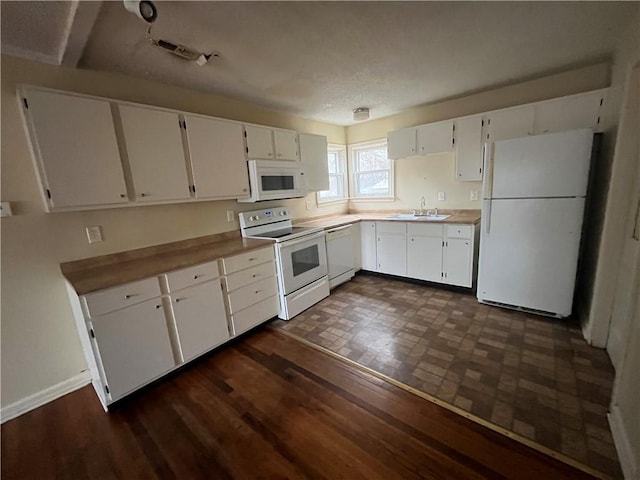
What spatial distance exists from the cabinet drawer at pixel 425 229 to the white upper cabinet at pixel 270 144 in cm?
168

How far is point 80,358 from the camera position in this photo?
2.07 m

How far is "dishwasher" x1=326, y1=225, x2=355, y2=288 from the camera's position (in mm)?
3436

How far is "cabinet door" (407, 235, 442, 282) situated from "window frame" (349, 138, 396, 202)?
1.02 m

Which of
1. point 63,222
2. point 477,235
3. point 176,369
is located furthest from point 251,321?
point 477,235

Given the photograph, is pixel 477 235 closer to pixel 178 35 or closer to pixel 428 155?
pixel 428 155

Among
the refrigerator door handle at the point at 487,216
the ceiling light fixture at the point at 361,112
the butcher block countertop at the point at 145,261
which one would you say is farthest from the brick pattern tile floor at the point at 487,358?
the ceiling light fixture at the point at 361,112

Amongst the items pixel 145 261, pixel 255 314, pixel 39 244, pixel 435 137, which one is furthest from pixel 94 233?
pixel 435 137

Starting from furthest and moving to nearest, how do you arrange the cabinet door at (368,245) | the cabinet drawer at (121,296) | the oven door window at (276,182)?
the cabinet door at (368,245), the oven door window at (276,182), the cabinet drawer at (121,296)

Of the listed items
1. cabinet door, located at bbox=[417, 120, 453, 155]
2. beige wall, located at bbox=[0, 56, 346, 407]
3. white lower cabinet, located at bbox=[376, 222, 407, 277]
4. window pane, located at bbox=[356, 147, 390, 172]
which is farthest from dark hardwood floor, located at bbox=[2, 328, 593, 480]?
window pane, located at bbox=[356, 147, 390, 172]

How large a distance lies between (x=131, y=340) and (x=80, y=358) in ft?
2.29

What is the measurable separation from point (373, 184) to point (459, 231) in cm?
Answer: 173

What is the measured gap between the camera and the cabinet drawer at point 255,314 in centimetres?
243

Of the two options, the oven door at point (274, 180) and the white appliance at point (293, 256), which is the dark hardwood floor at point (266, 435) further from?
the oven door at point (274, 180)

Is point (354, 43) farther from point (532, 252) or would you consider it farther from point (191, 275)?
point (532, 252)
